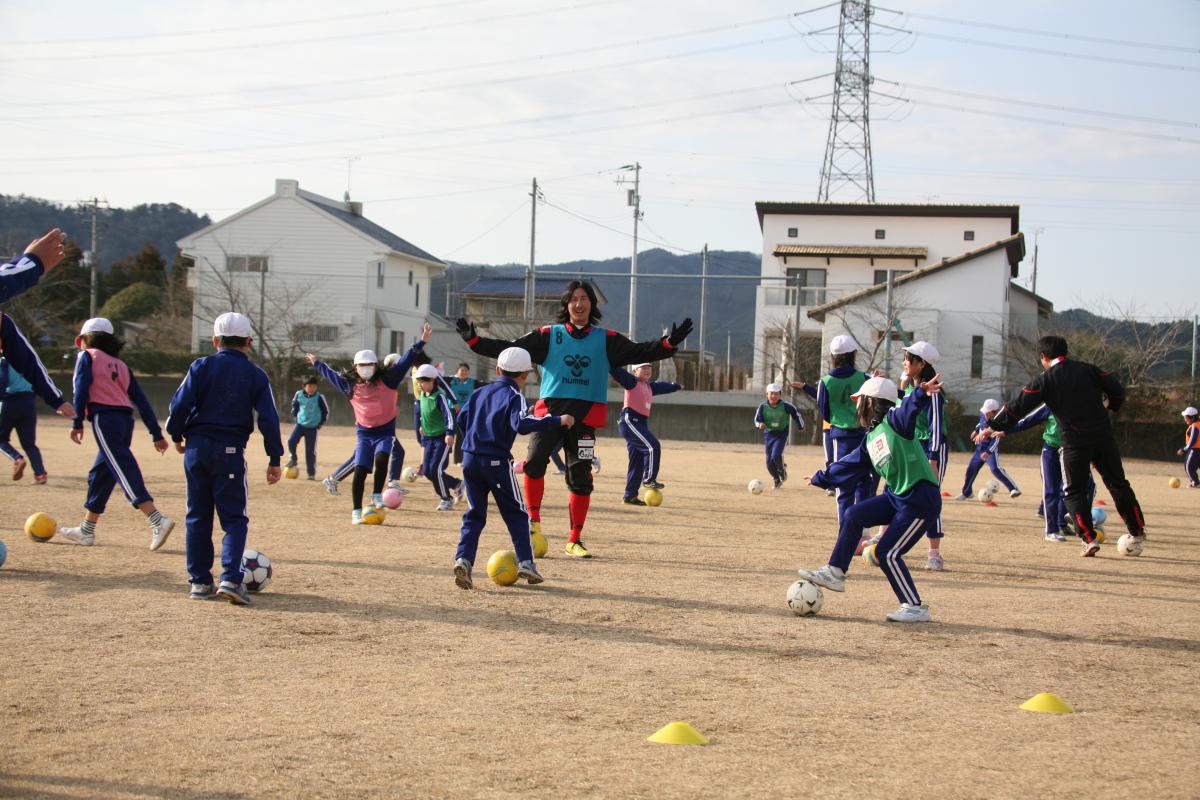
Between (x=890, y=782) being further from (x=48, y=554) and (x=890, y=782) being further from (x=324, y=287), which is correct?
(x=324, y=287)

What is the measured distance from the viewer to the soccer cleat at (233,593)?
7367 mm

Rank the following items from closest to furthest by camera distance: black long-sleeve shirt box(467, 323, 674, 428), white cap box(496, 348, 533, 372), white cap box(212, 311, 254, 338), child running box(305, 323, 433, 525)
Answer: white cap box(212, 311, 254, 338) < white cap box(496, 348, 533, 372) < black long-sleeve shirt box(467, 323, 674, 428) < child running box(305, 323, 433, 525)

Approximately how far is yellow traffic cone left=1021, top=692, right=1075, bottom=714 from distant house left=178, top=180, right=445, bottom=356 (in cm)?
4282

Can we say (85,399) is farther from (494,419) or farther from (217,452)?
(494,419)

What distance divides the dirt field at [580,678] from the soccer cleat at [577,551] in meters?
0.16

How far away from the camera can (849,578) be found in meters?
9.47

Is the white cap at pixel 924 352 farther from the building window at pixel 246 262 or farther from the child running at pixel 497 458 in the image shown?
the building window at pixel 246 262

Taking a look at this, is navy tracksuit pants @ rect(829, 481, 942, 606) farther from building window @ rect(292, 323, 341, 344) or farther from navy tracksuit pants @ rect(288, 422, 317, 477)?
building window @ rect(292, 323, 341, 344)

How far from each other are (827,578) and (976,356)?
36920 millimetres

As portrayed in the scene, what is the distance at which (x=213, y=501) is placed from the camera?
7574 millimetres

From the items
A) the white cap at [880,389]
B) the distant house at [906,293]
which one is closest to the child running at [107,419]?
the white cap at [880,389]

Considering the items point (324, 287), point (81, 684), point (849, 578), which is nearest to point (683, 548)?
point (849, 578)

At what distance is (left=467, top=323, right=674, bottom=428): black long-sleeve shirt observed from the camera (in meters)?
9.56

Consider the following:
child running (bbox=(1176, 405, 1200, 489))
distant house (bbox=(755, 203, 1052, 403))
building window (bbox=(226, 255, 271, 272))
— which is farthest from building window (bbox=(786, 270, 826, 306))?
building window (bbox=(226, 255, 271, 272))
